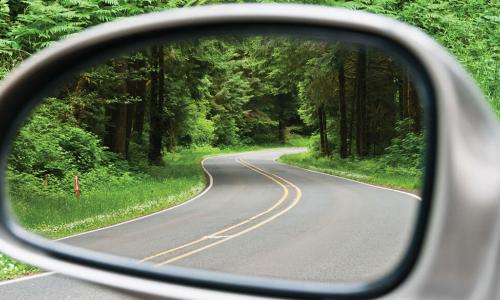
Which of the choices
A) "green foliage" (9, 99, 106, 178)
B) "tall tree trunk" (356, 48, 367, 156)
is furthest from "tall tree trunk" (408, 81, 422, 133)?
"green foliage" (9, 99, 106, 178)

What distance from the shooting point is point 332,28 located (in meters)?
1.41

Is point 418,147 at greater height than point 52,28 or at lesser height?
lesser

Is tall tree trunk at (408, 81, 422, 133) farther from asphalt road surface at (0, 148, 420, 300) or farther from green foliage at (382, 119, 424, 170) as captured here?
asphalt road surface at (0, 148, 420, 300)

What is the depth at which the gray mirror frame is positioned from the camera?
1.12m

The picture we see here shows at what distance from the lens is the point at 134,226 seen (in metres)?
2.45

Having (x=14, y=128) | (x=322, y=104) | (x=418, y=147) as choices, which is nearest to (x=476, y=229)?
(x=418, y=147)

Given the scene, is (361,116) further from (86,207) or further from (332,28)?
(86,207)

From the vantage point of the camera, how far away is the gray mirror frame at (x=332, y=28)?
3.66ft

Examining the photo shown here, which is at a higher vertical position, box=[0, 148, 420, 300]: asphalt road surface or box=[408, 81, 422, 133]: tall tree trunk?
box=[408, 81, 422, 133]: tall tree trunk

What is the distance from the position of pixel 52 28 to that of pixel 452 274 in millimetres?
13363

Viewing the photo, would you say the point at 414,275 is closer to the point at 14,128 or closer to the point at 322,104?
the point at 14,128

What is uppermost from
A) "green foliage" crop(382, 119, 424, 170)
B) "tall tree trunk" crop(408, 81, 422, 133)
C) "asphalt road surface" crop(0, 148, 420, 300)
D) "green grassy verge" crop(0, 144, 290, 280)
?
"tall tree trunk" crop(408, 81, 422, 133)

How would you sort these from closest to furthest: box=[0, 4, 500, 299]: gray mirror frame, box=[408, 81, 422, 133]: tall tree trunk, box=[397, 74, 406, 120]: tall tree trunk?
1. box=[0, 4, 500, 299]: gray mirror frame
2. box=[408, 81, 422, 133]: tall tree trunk
3. box=[397, 74, 406, 120]: tall tree trunk

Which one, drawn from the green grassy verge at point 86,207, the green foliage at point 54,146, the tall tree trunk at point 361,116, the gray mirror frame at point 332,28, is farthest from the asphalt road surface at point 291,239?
the green foliage at point 54,146
